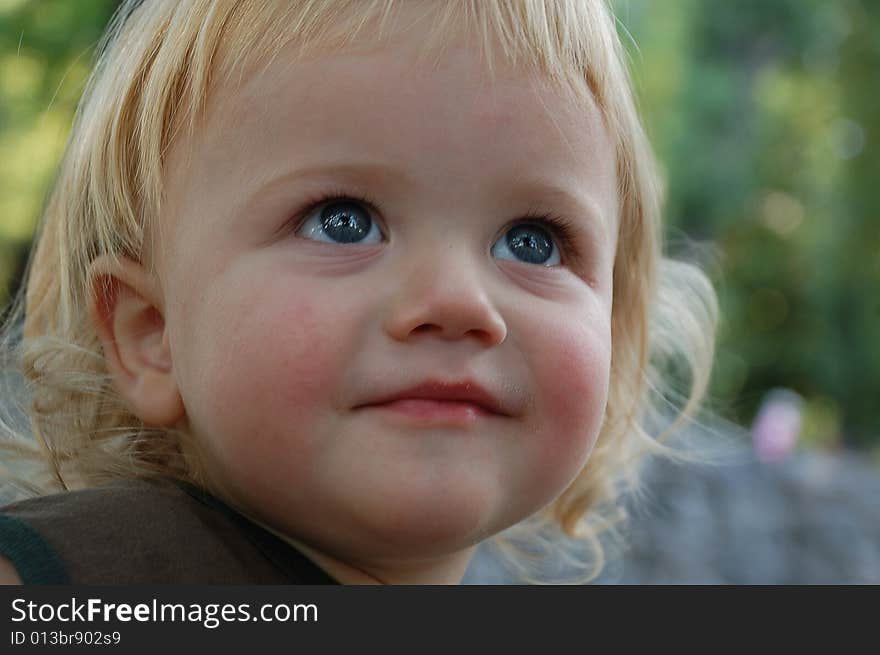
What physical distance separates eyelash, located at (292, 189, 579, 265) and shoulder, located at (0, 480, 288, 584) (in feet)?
1.09

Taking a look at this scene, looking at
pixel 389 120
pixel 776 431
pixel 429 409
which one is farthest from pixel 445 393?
pixel 776 431

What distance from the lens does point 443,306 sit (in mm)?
1089

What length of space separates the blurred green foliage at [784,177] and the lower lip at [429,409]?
401 inches

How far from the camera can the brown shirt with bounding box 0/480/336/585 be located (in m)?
0.99

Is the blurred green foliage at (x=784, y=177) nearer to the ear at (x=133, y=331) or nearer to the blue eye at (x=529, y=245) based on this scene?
the blue eye at (x=529, y=245)

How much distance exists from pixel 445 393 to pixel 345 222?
221 millimetres

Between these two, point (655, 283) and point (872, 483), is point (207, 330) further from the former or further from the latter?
point (872, 483)

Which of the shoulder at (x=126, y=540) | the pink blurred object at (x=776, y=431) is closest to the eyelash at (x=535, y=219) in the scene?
the shoulder at (x=126, y=540)

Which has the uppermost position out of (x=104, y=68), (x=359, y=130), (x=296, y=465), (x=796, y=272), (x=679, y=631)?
(x=796, y=272)

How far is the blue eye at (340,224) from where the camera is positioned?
1164 mm

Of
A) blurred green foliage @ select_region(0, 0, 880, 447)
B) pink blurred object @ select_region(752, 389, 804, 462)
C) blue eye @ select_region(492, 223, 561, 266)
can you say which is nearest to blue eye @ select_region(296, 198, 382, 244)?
blue eye @ select_region(492, 223, 561, 266)

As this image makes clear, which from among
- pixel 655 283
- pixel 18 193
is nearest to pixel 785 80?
pixel 18 193

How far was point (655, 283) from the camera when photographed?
5.54 ft

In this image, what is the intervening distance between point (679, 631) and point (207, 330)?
59 cm
